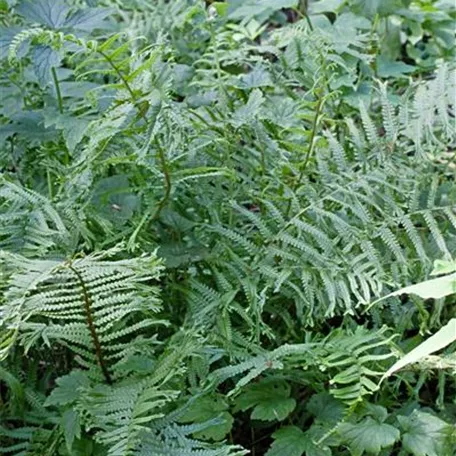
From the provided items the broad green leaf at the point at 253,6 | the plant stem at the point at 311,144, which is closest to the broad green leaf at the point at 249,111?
the plant stem at the point at 311,144

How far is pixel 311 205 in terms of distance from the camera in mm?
1502

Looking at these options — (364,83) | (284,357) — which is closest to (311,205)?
(284,357)

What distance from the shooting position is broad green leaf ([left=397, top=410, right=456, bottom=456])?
130 centimetres

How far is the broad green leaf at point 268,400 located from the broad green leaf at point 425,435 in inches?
7.0

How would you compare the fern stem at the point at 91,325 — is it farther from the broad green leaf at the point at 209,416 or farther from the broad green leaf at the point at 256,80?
the broad green leaf at the point at 256,80

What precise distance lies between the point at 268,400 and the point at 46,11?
33.6 inches

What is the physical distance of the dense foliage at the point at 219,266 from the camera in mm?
1288

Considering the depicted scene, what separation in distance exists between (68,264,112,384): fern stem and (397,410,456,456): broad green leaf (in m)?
0.45

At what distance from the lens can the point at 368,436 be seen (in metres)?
1.30

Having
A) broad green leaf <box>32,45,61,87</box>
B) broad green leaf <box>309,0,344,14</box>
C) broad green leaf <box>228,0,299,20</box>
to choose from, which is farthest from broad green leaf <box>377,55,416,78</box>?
broad green leaf <box>32,45,61,87</box>

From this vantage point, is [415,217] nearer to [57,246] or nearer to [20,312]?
[57,246]

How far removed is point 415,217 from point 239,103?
42 centimetres

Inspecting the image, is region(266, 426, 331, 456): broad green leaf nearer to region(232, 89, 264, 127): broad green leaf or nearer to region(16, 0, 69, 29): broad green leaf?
region(232, 89, 264, 127): broad green leaf

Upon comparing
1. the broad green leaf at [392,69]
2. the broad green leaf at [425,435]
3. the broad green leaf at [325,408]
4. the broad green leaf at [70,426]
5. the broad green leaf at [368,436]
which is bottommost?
the broad green leaf at [325,408]
